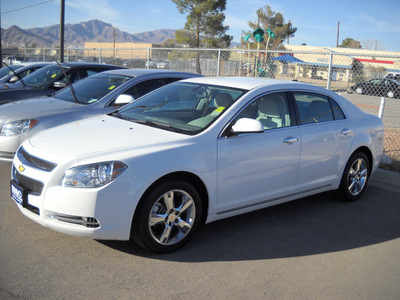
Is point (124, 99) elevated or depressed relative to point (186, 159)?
elevated

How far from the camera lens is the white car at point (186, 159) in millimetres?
3436

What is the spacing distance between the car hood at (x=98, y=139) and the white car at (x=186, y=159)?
1cm

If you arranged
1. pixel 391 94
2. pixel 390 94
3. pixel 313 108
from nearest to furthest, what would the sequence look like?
pixel 313 108, pixel 391 94, pixel 390 94

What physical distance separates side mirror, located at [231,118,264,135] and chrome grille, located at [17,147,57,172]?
1671 mm

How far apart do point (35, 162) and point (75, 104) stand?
2.82m

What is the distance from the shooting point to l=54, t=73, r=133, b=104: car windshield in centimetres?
662

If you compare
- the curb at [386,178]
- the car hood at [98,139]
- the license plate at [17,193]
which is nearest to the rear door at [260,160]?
the car hood at [98,139]

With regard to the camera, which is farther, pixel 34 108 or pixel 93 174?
pixel 34 108

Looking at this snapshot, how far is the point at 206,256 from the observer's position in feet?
12.6

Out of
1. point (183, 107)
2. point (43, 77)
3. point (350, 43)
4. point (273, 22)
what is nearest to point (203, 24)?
point (273, 22)

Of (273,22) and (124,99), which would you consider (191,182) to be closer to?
(124,99)

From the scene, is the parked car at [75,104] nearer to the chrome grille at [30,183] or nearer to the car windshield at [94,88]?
the car windshield at [94,88]

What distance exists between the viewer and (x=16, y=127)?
5605mm

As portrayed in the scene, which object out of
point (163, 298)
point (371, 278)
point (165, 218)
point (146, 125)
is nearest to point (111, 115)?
point (146, 125)
